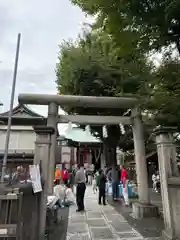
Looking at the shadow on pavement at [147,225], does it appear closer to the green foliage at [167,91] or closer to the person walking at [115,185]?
the green foliage at [167,91]

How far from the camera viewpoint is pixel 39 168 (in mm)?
5965

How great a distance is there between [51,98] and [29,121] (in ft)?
5.77

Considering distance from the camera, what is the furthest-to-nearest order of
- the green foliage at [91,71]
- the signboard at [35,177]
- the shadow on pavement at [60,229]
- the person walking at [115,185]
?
the person walking at [115,185]
the green foliage at [91,71]
the shadow on pavement at [60,229]
the signboard at [35,177]

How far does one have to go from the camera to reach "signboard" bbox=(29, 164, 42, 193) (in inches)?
206

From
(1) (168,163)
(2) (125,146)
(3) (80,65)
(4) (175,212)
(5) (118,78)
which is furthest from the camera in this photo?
(2) (125,146)

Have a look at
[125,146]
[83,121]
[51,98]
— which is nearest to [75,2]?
[51,98]

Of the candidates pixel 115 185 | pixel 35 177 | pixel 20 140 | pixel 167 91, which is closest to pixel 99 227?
pixel 35 177

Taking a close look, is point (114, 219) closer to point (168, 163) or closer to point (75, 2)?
point (168, 163)

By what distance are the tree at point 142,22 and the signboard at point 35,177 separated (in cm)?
374

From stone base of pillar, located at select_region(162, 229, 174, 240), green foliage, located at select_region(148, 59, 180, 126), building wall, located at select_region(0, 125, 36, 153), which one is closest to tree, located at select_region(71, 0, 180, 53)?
green foliage, located at select_region(148, 59, 180, 126)

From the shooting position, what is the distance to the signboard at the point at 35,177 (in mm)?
5241

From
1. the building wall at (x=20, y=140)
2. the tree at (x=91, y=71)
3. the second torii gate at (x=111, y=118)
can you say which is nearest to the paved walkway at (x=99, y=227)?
the second torii gate at (x=111, y=118)

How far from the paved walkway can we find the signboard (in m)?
1.87

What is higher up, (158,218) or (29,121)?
(29,121)
